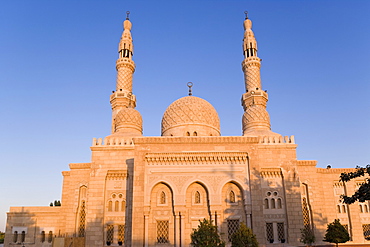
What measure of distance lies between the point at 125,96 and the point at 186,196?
37.3 ft

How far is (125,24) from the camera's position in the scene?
1195 inches

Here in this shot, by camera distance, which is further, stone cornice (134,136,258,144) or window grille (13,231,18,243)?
window grille (13,231,18,243)

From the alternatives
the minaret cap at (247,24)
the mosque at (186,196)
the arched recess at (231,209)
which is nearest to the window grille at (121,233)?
the mosque at (186,196)

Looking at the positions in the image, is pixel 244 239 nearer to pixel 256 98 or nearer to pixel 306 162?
pixel 306 162

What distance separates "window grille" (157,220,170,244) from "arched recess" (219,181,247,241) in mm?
2710

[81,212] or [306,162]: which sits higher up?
[306,162]

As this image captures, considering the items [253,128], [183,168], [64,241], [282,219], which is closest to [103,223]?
[64,241]

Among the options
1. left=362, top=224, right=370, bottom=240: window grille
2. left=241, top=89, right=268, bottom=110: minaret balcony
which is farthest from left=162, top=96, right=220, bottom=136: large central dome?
Result: left=362, top=224, right=370, bottom=240: window grille

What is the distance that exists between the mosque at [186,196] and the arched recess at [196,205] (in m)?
0.05

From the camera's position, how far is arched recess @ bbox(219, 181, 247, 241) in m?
16.8

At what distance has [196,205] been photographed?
56.4 feet

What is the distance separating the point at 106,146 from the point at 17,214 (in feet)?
22.8

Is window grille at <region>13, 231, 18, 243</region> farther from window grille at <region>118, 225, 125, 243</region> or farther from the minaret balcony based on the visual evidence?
the minaret balcony

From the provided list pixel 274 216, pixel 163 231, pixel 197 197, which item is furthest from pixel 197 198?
pixel 274 216
